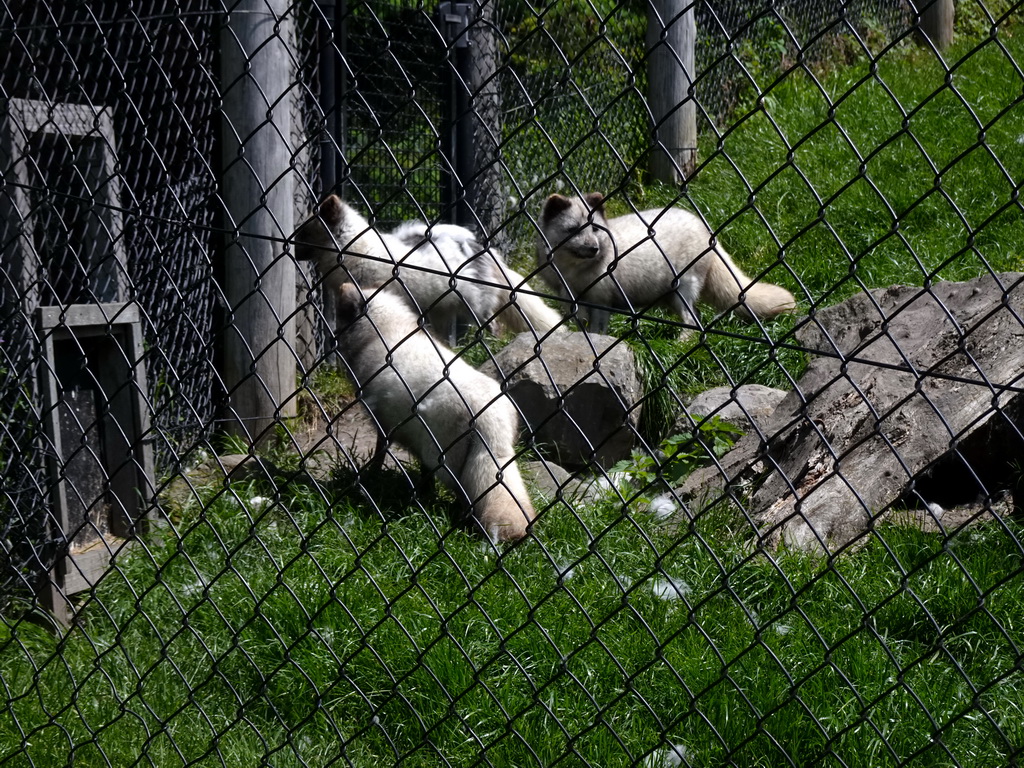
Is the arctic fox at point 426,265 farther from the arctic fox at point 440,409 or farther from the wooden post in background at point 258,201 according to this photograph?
the arctic fox at point 440,409

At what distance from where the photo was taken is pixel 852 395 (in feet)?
14.9

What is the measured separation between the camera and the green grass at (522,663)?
275 centimetres

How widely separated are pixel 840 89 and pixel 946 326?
18.9 feet

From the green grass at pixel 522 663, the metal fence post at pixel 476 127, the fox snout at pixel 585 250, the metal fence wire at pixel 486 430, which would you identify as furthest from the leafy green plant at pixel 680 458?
the metal fence post at pixel 476 127

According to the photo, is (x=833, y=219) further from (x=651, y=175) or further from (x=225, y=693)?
(x=225, y=693)

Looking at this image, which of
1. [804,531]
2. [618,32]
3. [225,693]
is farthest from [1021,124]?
[225,693]

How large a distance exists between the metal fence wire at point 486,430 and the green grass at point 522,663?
17 mm

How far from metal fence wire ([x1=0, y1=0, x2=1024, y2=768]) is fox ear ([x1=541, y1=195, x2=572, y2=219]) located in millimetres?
23

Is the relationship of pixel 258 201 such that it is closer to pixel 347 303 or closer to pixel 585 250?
pixel 347 303

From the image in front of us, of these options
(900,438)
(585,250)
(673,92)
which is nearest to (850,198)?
(673,92)

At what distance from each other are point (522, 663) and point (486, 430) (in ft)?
5.48

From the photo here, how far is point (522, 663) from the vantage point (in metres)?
3.30

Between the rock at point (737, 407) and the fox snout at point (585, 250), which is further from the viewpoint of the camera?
the fox snout at point (585, 250)

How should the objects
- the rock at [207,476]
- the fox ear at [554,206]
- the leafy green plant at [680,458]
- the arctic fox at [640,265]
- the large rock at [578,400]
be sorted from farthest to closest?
1. the arctic fox at [640,265]
2. the fox ear at [554,206]
3. the large rock at [578,400]
4. the rock at [207,476]
5. the leafy green plant at [680,458]
